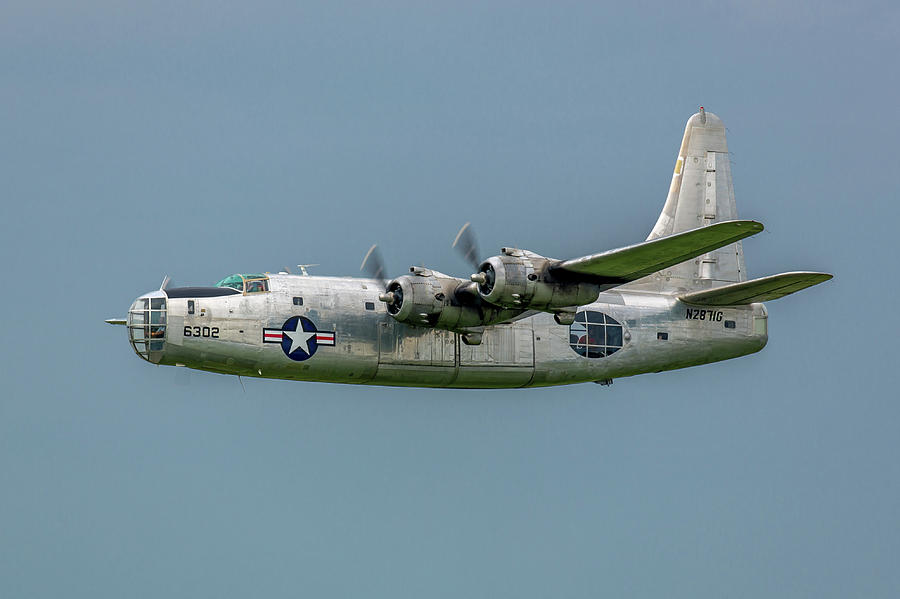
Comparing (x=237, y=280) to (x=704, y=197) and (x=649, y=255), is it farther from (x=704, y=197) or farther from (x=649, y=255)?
(x=704, y=197)

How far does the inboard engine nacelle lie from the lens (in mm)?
27625

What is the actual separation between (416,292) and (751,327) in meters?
8.37

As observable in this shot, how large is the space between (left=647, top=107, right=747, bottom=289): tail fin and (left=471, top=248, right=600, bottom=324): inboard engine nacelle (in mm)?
5668

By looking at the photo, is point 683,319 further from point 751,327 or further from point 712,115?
point 712,115

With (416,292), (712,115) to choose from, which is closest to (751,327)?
(712,115)

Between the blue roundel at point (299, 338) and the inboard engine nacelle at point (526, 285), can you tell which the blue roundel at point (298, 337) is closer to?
the blue roundel at point (299, 338)

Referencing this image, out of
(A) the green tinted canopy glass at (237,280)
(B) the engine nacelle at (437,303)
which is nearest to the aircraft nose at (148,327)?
(A) the green tinted canopy glass at (237,280)

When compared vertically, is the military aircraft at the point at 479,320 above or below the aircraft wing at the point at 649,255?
below

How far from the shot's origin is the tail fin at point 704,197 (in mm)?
33375

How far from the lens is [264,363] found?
93.1 feet

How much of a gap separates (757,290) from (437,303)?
7028 millimetres

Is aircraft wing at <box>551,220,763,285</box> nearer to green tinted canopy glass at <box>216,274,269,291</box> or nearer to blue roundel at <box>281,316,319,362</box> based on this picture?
blue roundel at <box>281,316,319,362</box>

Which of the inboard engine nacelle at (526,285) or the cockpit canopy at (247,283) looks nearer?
the inboard engine nacelle at (526,285)

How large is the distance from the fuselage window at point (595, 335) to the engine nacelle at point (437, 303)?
2.15 metres
